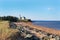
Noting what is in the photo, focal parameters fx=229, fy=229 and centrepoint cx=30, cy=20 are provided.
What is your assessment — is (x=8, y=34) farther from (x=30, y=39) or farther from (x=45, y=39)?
(x=45, y=39)

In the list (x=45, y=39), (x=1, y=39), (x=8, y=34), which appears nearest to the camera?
(x=1, y=39)

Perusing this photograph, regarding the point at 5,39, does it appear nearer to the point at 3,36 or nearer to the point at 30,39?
the point at 3,36

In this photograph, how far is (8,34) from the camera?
8594 mm

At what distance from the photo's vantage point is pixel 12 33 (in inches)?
352

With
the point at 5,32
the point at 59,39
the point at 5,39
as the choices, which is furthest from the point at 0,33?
the point at 59,39

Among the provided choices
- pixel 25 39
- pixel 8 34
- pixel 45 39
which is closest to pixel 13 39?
pixel 8 34

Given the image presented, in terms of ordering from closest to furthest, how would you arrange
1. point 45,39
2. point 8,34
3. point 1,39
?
point 1,39 → point 8,34 → point 45,39

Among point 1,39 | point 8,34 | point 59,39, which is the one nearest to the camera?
point 1,39

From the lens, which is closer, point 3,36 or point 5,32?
point 3,36

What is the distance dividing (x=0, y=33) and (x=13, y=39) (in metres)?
0.57

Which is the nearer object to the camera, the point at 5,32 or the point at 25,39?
the point at 5,32

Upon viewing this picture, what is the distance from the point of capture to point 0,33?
8.81 meters

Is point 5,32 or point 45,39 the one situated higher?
point 5,32

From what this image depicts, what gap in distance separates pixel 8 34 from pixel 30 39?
2.78m
